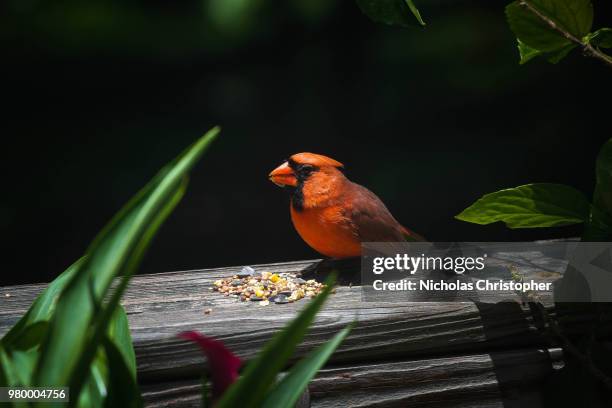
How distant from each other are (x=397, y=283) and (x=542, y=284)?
0.21m

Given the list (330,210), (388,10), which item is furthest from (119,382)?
(330,210)

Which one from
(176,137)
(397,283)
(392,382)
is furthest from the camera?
(176,137)

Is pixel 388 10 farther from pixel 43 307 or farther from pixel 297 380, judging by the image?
pixel 43 307

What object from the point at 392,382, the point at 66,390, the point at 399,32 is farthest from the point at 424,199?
the point at 66,390

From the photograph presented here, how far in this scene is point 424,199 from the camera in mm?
1481

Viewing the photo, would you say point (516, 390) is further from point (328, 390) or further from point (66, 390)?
point (66, 390)

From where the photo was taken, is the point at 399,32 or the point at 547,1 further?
the point at 399,32

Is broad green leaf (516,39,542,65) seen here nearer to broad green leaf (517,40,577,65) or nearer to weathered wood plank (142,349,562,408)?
broad green leaf (517,40,577,65)

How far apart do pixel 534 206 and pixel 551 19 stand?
24 cm

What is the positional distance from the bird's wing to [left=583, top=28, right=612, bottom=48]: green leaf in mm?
432

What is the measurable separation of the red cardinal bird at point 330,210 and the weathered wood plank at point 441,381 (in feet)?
0.87

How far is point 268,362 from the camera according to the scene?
0.45m

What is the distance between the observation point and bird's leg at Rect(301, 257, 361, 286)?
1.06 meters

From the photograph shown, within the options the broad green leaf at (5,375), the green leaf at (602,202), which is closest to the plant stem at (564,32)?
the green leaf at (602,202)
